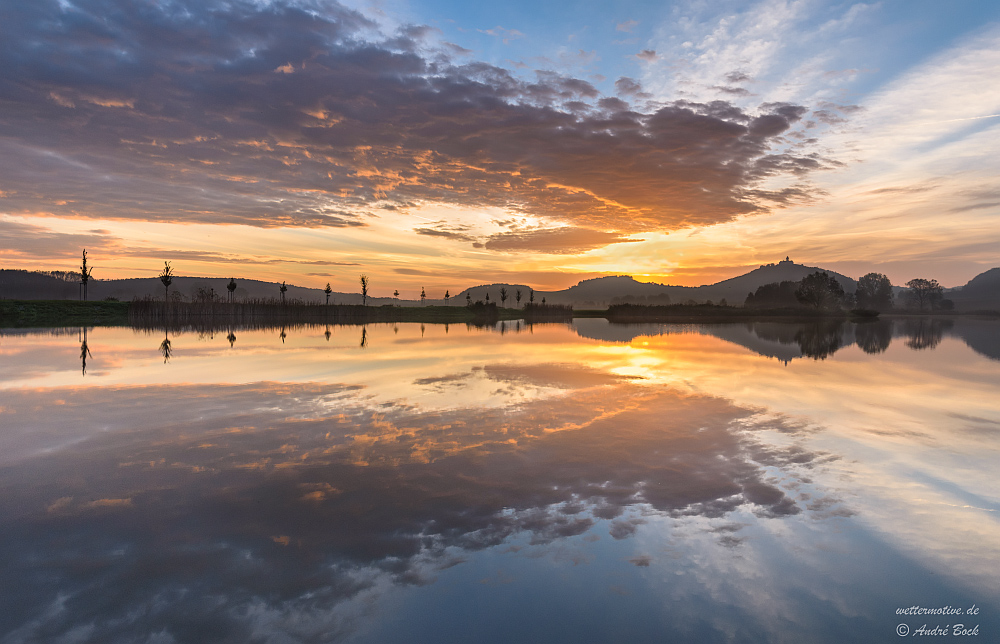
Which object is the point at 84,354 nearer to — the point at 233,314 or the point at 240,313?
the point at 240,313

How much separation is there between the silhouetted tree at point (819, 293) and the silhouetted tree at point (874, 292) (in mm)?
57969

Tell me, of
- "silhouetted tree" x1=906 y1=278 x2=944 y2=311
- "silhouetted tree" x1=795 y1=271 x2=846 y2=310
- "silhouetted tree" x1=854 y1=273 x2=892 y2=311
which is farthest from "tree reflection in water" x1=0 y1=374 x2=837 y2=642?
"silhouetted tree" x1=906 y1=278 x2=944 y2=311

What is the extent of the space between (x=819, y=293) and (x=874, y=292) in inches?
3099

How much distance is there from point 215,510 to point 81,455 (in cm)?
454

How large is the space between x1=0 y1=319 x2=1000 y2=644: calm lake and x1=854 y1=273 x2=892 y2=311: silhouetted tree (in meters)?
180

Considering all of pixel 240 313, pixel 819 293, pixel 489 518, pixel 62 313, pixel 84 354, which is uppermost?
pixel 819 293

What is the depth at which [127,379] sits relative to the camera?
17203 millimetres

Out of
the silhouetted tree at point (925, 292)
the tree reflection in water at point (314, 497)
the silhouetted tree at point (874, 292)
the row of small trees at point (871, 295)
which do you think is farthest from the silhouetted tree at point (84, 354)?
the silhouetted tree at point (925, 292)

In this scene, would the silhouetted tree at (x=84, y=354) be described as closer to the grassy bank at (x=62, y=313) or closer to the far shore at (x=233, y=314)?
the far shore at (x=233, y=314)

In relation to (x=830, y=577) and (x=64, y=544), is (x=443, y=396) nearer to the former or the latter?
(x=64, y=544)

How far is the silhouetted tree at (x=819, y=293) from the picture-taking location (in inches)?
4219

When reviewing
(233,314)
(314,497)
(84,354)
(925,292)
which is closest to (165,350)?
(84,354)

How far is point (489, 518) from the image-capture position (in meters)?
6.55

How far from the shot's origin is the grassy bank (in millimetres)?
59188
